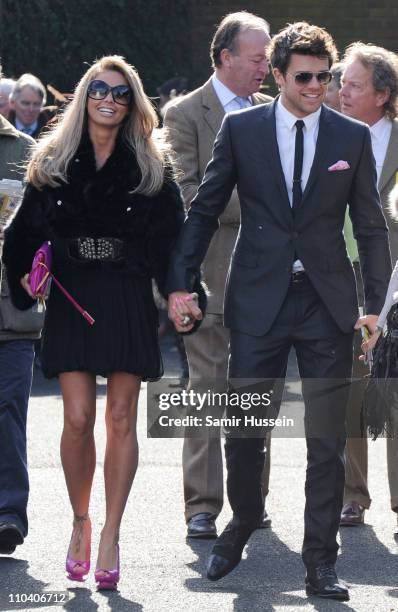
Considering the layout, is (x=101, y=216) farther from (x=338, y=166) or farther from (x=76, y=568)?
(x=76, y=568)

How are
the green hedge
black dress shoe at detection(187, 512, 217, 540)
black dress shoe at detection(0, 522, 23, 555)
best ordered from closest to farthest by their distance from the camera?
black dress shoe at detection(0, 522, 23, 555)
black dress shoe at detection(187, 512, 217, 540)
the green hedge

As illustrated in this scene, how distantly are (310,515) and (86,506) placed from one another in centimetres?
Result: 92

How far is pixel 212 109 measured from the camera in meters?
7.64

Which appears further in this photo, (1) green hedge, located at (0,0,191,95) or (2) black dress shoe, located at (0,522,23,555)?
(1) green hedge, located at (0,0,191,95)

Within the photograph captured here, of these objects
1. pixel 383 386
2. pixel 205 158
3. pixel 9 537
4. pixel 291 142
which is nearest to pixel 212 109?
pixel 205 158

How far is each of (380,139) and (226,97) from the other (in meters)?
0.76

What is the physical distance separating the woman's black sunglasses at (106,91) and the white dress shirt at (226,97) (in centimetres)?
127

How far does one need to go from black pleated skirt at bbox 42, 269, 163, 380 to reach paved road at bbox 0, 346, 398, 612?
828 millimetres

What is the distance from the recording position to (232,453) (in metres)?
6.37

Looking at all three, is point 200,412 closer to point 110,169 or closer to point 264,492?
point 264,492

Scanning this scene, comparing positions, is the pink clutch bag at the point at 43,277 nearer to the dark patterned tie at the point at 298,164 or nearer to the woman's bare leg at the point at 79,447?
the woman's bare leg at the point at 79,447

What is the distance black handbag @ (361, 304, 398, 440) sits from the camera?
6.26 meters

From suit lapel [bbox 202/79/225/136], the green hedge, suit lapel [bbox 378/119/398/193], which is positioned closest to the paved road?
suit lapel [bbox 378/119/398/193]

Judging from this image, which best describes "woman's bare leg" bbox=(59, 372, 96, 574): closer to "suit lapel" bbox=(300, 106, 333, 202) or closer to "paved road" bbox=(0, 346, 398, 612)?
"paved road" bbox=(0, 346, 398, 612)
